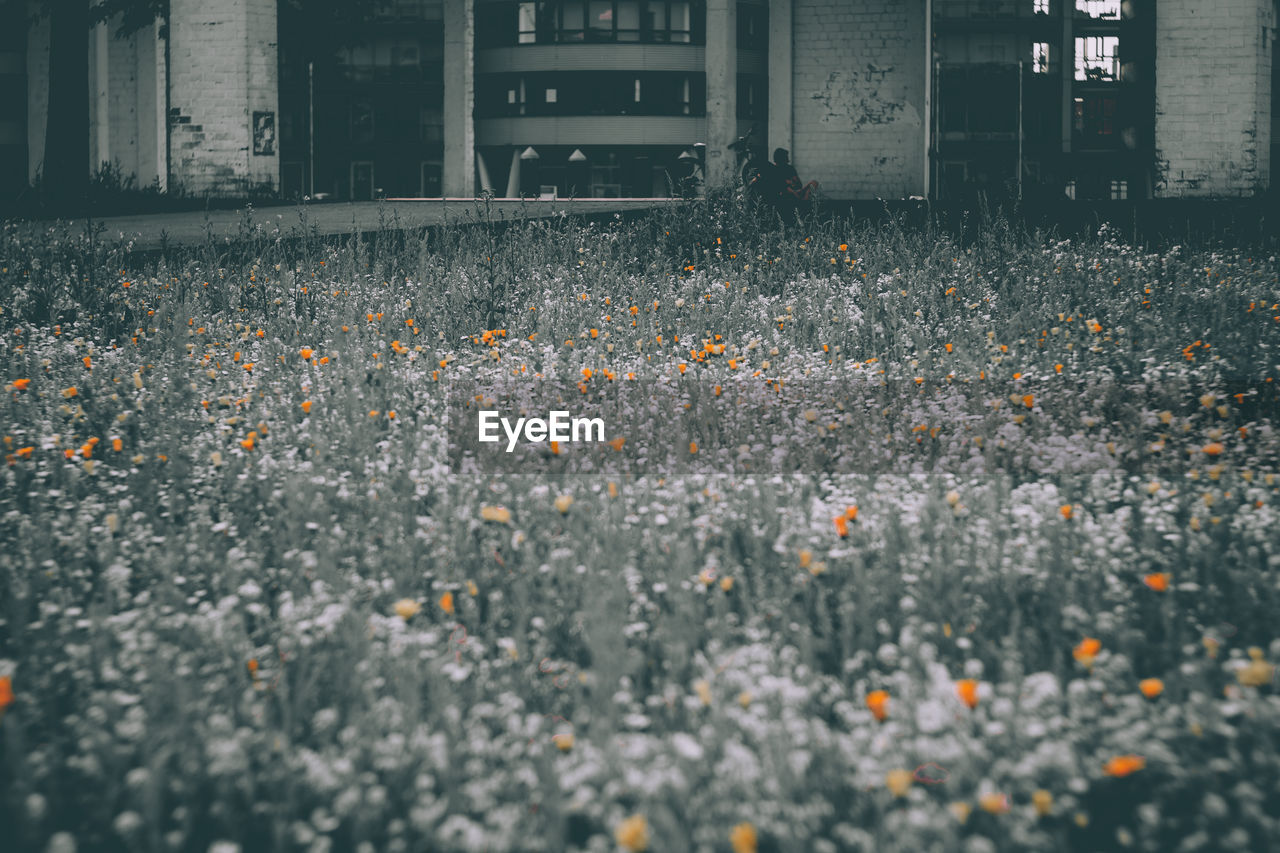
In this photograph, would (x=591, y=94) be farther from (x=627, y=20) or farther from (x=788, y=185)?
(x=788, y=185)

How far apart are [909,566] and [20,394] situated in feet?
12.1

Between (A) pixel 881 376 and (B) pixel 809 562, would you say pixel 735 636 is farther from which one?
(A) pixel 881 376

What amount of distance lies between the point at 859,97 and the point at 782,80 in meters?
1.70

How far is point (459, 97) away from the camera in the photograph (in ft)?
169

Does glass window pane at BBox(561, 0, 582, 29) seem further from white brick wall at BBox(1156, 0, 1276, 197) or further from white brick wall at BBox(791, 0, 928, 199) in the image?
white brick wall at BBox(1156, 0, 1276, 197)

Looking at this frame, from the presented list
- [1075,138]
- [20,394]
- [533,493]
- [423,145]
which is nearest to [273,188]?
[20,394]

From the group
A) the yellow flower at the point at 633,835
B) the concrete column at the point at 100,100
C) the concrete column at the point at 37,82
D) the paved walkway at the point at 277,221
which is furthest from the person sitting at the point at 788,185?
the concrete column at the point at 37,82

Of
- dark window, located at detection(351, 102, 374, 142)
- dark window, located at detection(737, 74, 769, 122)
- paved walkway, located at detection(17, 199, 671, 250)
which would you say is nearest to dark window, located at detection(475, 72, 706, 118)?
dark window, located at detection(737, 74, 769, 122)

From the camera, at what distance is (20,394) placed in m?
4.79

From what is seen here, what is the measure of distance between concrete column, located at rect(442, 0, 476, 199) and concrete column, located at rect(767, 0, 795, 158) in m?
26.0

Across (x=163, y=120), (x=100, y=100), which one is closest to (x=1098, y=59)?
(x=100, y=100)

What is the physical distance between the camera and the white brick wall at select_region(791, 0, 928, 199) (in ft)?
83.3

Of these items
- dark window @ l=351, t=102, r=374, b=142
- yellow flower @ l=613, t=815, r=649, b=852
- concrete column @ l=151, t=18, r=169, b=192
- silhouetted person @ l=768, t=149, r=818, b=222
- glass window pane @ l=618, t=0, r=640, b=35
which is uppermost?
glass window pane @ l=618, t=0, r=640, b=35

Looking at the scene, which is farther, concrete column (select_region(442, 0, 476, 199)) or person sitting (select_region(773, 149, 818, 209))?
concrete column (select_region(442, 0, 476, 199))
